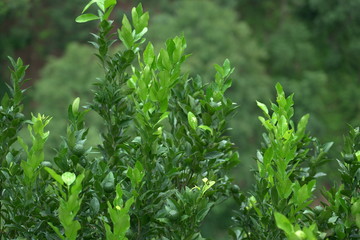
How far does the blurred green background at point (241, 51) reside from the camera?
90.3 feet

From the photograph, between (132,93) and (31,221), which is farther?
(132,93)

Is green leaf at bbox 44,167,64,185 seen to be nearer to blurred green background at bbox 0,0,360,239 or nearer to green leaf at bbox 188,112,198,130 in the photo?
green leaf at bbox 188,112,198,130

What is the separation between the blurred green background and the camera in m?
27.5

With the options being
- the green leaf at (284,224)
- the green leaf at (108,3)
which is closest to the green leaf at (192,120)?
the green leaf at (108,3)

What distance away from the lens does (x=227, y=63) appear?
344cm

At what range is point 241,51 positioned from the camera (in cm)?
2989

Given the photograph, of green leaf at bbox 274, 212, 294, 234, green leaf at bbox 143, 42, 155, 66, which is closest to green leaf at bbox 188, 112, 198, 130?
green leaf at bbox 143, 42, 155, 66

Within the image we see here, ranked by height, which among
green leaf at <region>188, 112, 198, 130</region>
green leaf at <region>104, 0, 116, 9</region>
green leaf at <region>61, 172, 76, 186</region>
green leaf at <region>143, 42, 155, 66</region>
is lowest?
green leaf at <region>61, 172, 76, 186</region>

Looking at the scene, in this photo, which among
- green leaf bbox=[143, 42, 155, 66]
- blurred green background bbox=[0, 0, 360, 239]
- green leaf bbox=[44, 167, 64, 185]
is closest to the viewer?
green leaf bbox=[44, 167, 64, 185]

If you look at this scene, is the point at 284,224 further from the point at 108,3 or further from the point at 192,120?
the point at 108,3

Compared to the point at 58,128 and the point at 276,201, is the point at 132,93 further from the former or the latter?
the point at 58,128

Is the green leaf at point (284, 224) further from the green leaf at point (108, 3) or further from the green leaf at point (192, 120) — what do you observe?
the green leaf at point (108, 3)

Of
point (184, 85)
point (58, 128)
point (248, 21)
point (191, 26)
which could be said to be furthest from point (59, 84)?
point (184, 85)

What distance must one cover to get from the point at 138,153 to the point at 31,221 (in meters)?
0.63
